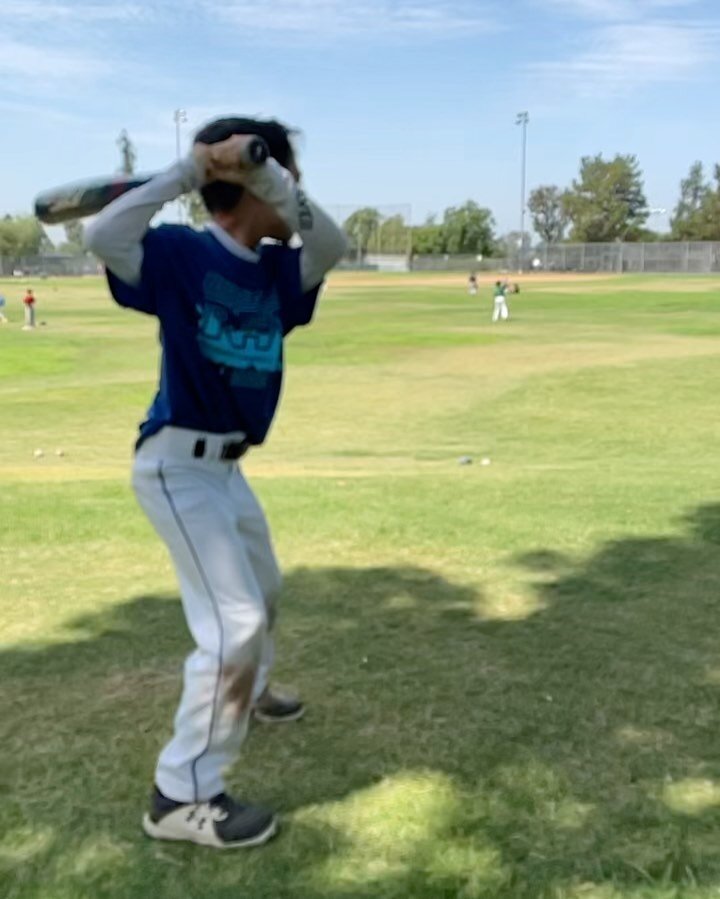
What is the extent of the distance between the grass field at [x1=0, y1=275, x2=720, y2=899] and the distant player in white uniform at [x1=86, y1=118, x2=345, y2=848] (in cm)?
20

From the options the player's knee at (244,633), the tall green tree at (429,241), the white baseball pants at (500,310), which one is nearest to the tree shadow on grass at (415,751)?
the player's knee at (244,633)

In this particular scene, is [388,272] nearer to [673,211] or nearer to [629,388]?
[673,211]

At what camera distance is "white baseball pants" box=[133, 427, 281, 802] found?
304 centimetres

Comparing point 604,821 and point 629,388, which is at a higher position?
point 604,821

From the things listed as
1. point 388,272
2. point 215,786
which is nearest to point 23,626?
point 215,786

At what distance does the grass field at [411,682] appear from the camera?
2842mm

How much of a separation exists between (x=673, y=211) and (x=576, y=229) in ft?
42.0

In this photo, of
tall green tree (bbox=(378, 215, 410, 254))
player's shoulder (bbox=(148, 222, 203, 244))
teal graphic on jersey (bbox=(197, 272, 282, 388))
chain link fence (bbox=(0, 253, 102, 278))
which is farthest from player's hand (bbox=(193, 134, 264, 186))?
chain link fence (bbox=(0, 253, 102, 278))

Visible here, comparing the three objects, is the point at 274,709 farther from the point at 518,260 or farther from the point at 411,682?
the point at 518,260

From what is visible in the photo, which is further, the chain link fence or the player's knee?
the chain link fence

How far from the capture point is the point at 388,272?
98.1 meters

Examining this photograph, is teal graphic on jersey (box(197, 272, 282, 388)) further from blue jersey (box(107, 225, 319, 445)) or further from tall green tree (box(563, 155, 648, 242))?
tall green tree (box(563, 155, 648, 242))

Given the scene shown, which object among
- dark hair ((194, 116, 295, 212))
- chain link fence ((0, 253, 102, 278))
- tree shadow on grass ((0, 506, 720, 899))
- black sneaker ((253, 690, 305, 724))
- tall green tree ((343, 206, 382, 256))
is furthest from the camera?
chain link fence ((0, 253, 102, 278))

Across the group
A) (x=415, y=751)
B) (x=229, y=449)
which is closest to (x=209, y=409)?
(x=229, y=449)
